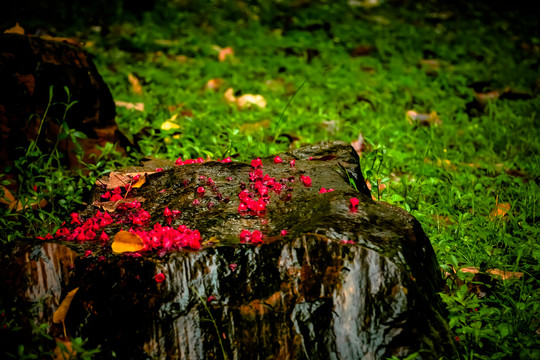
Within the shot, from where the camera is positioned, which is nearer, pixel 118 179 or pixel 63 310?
pixel 63 310

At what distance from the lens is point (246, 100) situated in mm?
4070

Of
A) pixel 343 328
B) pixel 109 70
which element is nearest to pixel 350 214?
pixel 343 328

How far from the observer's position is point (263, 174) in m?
2.18

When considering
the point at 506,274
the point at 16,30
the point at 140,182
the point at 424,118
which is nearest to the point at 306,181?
the point at 140,182

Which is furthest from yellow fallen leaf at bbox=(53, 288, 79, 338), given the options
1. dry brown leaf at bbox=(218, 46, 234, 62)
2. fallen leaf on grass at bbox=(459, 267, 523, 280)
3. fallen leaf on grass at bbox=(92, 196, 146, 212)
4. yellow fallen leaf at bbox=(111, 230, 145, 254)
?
dry brown leaf at bbox=(218, 46, 234, 62)

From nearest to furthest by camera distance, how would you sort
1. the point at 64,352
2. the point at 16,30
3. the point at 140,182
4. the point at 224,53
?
the point at 64,352 → the point at 140,182 → the point at 16,30 → the point at 224,53

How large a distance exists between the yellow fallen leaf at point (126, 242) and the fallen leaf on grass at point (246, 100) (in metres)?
2.51

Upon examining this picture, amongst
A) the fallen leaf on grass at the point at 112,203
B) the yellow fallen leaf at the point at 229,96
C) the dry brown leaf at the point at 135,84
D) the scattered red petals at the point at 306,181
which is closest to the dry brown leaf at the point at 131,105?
the dry brown leaf at the point at 135,84

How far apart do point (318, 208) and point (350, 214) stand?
0.15 meters

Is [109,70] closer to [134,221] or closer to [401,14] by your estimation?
[134,221]

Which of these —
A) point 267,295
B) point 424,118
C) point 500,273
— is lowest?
point 500,273

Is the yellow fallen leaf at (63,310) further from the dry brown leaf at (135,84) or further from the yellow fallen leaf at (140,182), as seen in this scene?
the dry brown leaf at (135,84)

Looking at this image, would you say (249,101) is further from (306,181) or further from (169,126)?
(306,181)

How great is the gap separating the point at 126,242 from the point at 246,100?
103 inches
